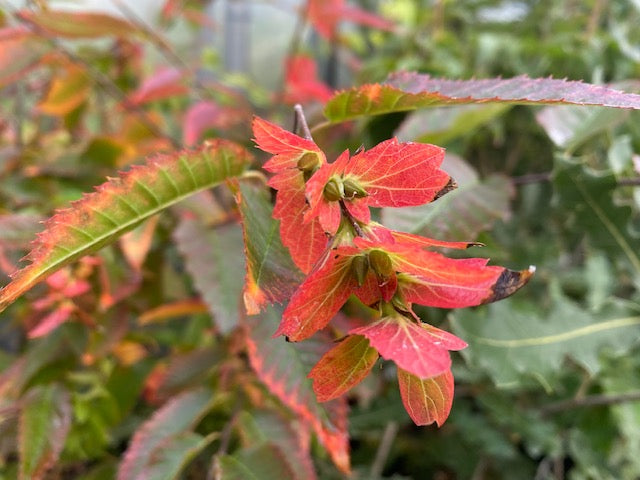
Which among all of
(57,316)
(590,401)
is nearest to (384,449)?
(590,401)

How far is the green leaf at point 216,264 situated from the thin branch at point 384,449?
43cm

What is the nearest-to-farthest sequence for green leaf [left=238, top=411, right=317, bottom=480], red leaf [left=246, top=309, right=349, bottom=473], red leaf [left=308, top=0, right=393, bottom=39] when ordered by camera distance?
red leaf [left=246, top=309, right=349, bottom=473] < green leaf [left=238, top=411, right=317, bottom=480] < red leaf [left=308, top=0, right=393, bottom=39]

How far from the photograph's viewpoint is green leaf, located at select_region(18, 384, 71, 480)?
1.92ft

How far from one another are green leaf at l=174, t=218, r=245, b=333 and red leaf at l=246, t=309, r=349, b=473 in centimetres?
4

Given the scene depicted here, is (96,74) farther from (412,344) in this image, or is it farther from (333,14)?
(412,344)

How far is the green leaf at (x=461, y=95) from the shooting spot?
0.33 metres

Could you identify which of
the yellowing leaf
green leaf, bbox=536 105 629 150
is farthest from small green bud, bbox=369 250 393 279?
the yellowing leaf

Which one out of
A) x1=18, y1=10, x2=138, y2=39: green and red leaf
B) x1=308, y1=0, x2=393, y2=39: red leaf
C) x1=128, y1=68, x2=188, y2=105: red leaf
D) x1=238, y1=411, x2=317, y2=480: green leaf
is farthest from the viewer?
x1=308, y1=0, x2=393, y2=39: red leaf

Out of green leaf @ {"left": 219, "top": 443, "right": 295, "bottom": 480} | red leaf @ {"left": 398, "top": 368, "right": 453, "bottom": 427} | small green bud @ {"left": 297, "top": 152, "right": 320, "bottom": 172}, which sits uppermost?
small green bud @ {"left": 297, "top": 152, "right": 320, "bottom": 172}

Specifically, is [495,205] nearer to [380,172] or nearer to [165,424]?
[380,172]

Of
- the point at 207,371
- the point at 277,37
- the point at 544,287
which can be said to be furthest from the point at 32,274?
the point at 277,37

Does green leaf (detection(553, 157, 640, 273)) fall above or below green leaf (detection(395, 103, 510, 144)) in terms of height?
below

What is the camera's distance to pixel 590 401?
80 cm

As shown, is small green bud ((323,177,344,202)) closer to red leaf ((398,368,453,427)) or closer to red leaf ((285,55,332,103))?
red leaf ((398,368,453,427))
